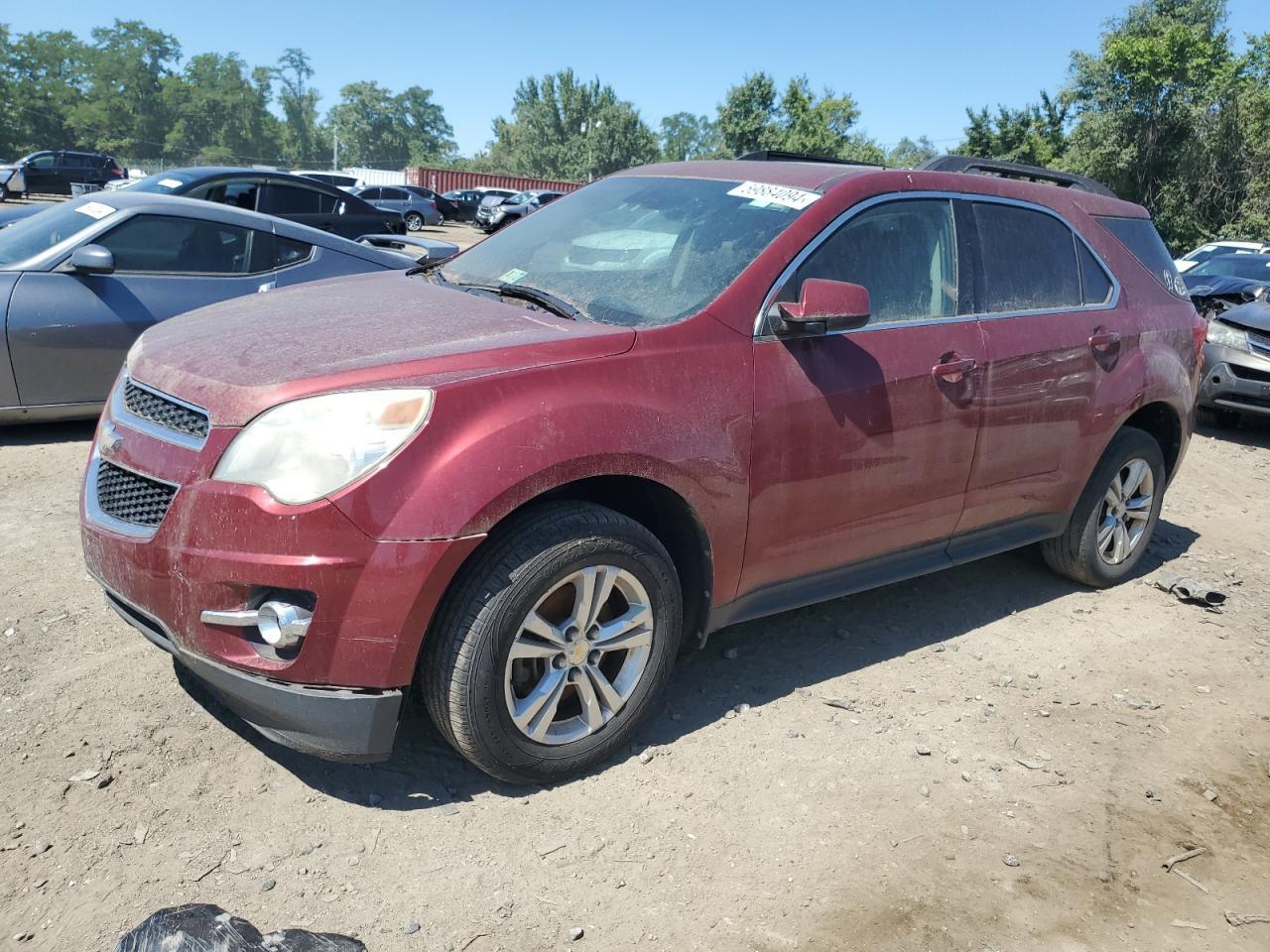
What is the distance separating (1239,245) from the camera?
676 inches

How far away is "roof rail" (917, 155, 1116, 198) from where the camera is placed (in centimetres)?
436

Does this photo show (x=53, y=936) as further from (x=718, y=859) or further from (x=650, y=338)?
(x=650, y=338)

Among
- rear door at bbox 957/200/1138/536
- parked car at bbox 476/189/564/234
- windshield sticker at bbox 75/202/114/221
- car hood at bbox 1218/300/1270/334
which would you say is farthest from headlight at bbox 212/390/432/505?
parked car at bbox 476/189/564/234

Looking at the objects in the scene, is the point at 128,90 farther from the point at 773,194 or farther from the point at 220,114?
the point at 773,194

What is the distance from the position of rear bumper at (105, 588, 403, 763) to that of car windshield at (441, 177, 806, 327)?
1386mm

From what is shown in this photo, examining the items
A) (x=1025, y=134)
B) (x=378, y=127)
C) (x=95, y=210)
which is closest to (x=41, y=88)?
(x=378, y=127)

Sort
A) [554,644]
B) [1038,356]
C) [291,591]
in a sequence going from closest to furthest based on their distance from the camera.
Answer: [291,591] → [554,644] → [1038,356]

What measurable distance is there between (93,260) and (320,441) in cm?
394

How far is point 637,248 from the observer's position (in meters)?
3.56

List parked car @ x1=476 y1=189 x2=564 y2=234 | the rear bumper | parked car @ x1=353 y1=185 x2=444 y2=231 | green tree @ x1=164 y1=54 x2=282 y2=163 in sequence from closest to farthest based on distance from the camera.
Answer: the rear bumper, parked car @ x1=353 y1=185 x2=444 y2=231, parked car @ x1=476 y1=189 x2=564 y2=234, green tree @ x1=164 y1=54 x2=282 y2=163

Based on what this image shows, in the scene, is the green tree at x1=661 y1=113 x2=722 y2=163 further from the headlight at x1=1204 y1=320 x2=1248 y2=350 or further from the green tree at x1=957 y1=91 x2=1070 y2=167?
the headlight at x1=1204 y1=320 x2=1248 y2=350

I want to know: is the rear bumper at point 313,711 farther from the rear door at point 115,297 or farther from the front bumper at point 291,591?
the rear door at point 115,297

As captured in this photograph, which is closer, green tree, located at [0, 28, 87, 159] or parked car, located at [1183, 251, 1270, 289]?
parked car, located at [1183, 251, 1270, 289]

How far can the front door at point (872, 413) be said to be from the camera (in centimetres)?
321
